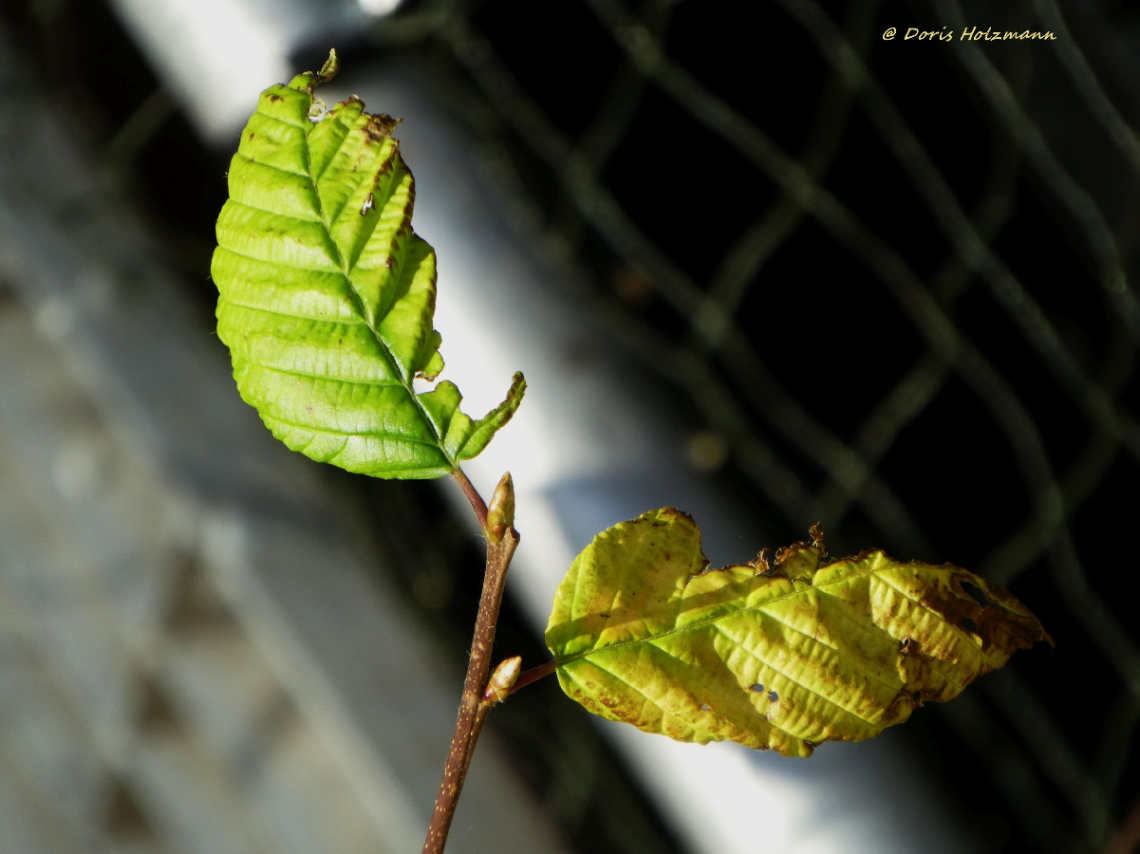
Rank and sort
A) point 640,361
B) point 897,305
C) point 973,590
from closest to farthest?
point 640,361, point 973,590, point 897,305

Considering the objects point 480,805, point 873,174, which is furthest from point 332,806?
point 873,174

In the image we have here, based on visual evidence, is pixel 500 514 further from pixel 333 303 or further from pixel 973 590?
pixel 973 590

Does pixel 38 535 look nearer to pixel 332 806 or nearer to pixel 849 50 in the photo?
pixel 332 806

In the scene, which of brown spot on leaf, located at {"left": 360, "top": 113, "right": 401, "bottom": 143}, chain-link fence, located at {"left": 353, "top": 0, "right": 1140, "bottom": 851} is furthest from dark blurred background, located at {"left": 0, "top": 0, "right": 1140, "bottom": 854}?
brown spot on leaf, located at {"left": 360, "top": 113, "right": 401, "bottom": 143}

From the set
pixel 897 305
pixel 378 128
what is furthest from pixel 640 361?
pixel 897 305

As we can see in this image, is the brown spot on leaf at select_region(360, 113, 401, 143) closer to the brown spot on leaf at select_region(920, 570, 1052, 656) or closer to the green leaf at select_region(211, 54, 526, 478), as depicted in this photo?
the green leaf at select_region(211, 54, 526, 478)

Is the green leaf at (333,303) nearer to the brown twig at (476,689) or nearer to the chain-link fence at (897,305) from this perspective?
the brown twig at (476,689)

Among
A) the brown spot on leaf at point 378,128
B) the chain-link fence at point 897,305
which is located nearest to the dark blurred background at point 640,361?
the chain-link fence at point 897,305
